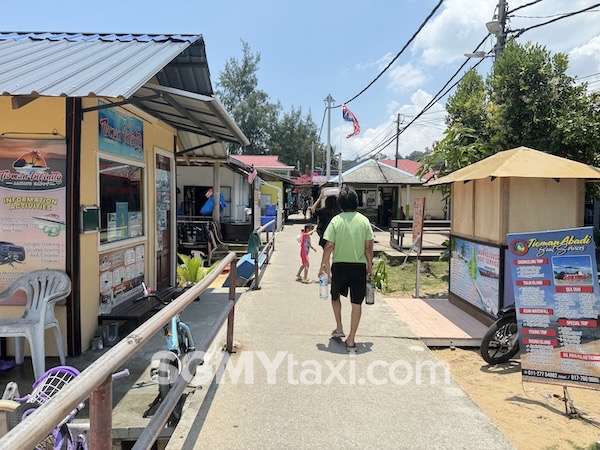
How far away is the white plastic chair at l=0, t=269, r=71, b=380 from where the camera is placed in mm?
4125

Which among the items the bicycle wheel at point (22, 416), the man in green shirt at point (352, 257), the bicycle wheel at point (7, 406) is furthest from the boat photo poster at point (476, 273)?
the bicycle wheel at point (7, 406)

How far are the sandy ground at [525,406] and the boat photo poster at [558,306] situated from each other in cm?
29

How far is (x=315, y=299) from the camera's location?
Answer: 7.39m

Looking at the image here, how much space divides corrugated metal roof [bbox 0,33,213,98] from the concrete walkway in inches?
98.9

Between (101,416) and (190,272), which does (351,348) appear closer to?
(101,416)

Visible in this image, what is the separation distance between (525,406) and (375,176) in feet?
74.1

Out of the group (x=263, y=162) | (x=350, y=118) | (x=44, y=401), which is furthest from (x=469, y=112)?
(x=263, y=162)

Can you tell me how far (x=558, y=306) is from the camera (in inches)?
158

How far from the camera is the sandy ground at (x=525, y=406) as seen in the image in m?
3.40

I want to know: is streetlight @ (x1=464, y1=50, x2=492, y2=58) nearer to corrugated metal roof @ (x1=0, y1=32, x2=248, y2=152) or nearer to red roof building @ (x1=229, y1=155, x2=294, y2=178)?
corrugated metal roof @ (x1=0, y1=32, x2=248, y2=152)

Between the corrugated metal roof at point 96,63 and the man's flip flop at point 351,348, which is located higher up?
the corrugated metal roof at point 96,63

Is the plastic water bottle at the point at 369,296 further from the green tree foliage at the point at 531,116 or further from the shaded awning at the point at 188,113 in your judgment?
the green tree foliage at the point at 531,116

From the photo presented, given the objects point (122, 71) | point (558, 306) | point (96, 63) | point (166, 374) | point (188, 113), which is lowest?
point (166, 374)

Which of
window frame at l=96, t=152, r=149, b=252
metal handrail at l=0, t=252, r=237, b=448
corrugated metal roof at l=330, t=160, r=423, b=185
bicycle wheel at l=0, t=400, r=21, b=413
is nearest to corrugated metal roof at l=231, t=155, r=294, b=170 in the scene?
corrugated metal roof at l=330, t=160, r=423, b=185
